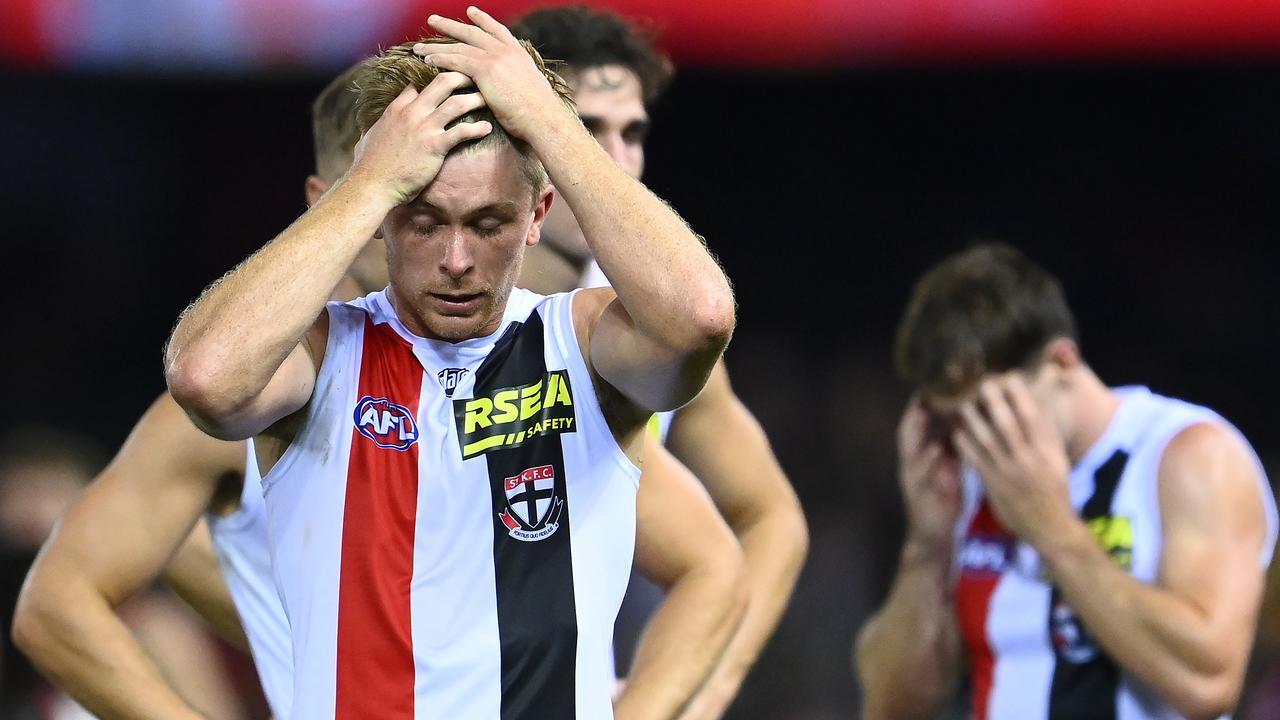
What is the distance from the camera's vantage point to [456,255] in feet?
7.96

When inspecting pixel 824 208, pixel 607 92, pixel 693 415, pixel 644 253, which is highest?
pixel 824 208

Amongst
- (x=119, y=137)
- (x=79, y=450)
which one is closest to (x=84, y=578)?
(x=79, y=450)

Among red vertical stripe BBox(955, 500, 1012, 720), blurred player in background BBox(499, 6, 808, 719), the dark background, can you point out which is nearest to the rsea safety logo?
blurred player in background BBox(499, 6, 808, 719)

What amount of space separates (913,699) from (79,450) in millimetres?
6774

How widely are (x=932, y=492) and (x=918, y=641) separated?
439mm

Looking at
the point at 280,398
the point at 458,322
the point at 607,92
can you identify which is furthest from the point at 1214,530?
A: the point at 280,398

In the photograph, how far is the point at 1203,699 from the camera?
13.2 feet

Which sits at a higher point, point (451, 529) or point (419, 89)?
point (419, 89)

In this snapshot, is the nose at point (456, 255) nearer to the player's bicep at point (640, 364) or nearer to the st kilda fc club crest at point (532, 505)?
the player's bicep at point (640, 364)

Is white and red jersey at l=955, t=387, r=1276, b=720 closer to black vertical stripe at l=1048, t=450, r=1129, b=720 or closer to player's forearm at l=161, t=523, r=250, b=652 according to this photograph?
black vertical stripe at l=1048, t=450, r=1129, b=720

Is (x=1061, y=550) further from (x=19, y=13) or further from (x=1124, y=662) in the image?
(x=19, y=13)

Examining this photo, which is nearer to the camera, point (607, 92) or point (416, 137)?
point (416, 137)

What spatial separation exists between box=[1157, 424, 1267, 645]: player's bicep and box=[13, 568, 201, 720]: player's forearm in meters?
2.46

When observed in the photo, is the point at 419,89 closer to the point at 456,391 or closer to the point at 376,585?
the point at 456,391
